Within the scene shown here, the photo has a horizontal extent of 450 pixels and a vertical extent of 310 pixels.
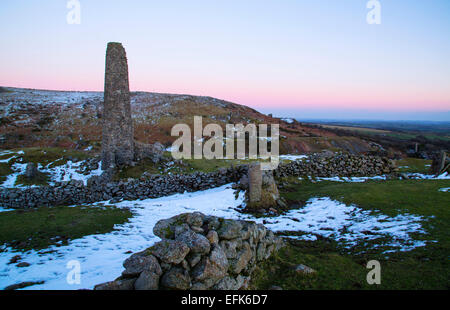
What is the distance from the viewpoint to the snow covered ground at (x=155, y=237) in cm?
631

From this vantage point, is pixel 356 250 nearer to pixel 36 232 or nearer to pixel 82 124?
pixel 36 232

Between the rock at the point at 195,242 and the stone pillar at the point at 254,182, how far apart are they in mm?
8546

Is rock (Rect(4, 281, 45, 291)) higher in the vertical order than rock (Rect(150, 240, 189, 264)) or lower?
lower

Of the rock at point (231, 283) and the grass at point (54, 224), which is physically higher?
the rock at point (231, 283)

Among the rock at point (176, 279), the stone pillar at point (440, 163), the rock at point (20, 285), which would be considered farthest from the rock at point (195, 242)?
the stone pillar at point (440, 163)

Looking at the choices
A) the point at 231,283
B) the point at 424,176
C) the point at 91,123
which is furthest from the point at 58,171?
the point at 424,176

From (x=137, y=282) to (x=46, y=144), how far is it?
3910 cm

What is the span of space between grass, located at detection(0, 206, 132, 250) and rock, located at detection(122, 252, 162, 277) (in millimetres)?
5479

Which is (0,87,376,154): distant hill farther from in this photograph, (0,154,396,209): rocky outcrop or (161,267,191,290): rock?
(161,267,191,290): rock

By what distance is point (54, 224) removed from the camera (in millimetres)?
10602

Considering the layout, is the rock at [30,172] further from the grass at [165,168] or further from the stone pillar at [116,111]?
the grass at [165,168]

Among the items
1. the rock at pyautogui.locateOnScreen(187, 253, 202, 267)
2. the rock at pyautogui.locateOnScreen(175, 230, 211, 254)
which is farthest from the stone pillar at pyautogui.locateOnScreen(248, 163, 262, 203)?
the rock at pyautogui.locateOnScreen(187, 253, 202, 267)

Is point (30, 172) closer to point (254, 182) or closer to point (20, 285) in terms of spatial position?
point (20, 285)

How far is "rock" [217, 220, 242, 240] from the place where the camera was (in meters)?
6.24
